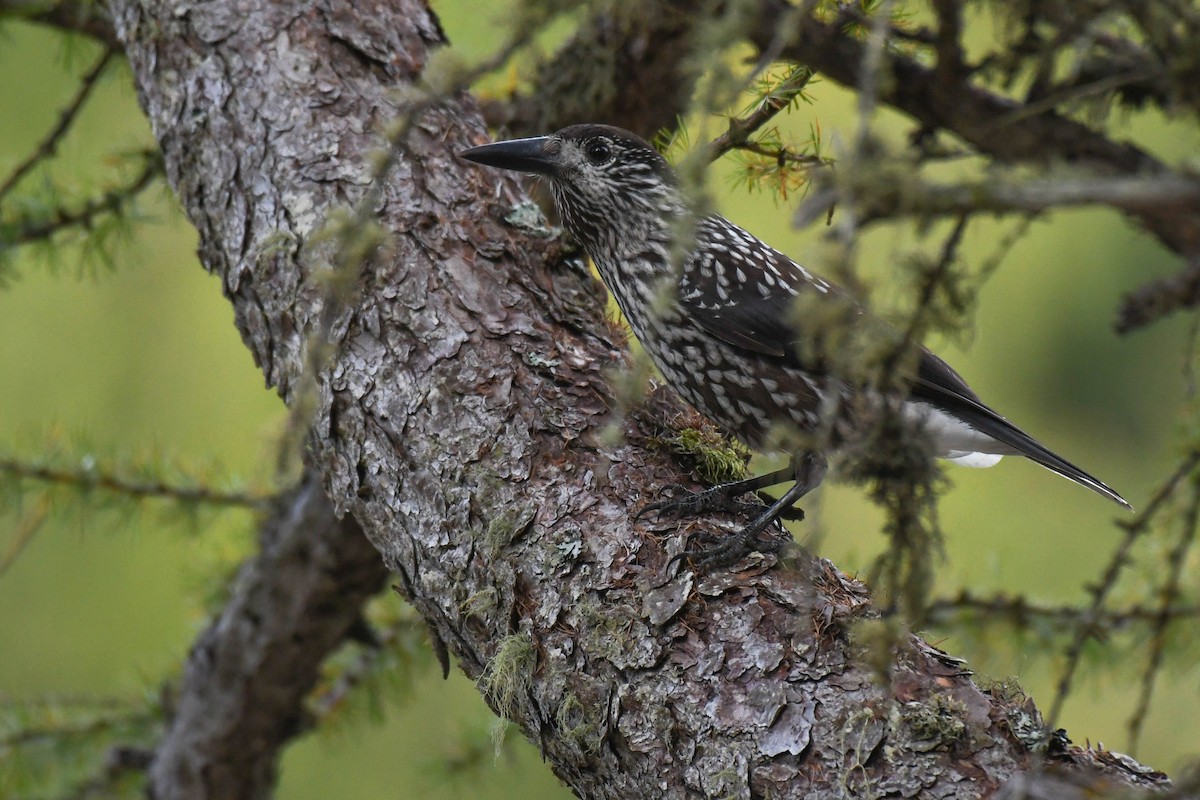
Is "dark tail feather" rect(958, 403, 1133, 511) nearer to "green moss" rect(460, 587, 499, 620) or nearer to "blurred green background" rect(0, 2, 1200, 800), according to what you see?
"green moss" rect(460, 587, 499, 620)

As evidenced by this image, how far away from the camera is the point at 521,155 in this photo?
251 centimetres

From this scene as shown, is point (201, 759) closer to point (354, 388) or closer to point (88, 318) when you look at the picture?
point (354, 388)

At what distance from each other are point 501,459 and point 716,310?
2.26ft

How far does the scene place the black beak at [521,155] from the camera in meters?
2.41

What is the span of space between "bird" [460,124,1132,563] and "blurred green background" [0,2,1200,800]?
2.12 metres

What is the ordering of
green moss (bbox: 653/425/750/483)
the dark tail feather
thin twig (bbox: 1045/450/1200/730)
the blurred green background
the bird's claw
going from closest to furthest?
thin twig (bbox: 1045/450/1200/730) < the bird's claw < green moss (bbox: 653/425/750/483) < the dark tail feather < the blurred green background

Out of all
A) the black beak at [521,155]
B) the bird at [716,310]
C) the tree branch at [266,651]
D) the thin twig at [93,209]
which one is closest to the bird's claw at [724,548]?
the bird at [716,310]

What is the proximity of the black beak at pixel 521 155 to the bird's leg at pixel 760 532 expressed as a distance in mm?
880

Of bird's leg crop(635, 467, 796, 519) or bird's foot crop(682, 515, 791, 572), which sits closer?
bird's foot crop(682, 515, 791, 572)

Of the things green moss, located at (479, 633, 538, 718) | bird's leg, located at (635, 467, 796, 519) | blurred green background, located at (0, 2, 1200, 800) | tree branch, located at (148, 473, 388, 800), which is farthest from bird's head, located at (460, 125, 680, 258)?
blurred green background, located at (0, 2, 1200, 800)

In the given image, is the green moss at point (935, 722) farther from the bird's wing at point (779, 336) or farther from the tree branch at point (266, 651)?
the tree branch at point (266, 651)

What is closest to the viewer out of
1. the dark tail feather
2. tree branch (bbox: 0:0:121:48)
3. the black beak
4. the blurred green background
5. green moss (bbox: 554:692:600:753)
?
green moss (bbox: 554:692:600:753)

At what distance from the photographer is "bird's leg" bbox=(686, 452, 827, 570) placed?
76.7 inches

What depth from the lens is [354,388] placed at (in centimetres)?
213
